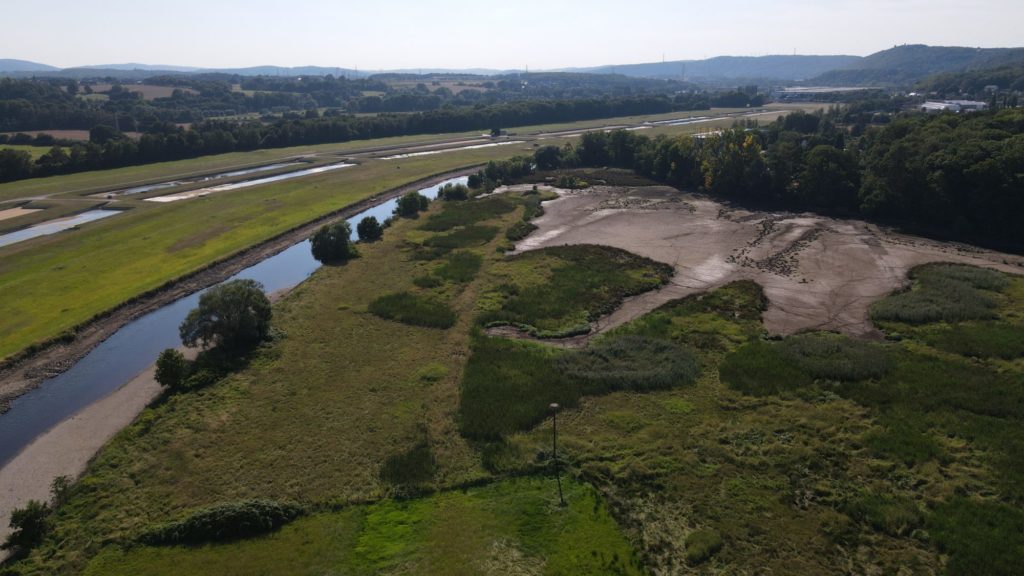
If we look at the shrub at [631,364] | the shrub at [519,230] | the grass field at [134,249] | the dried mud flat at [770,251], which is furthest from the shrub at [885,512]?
the grass field at [134,249]

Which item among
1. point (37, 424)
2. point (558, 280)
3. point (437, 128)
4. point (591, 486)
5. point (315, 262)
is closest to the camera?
point (591, 486)

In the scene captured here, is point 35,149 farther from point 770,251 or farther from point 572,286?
point 770,251

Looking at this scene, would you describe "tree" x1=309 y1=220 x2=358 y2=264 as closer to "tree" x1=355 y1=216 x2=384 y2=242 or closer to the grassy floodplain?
"tree" x1=355 y1=216 x2=384 y2=242

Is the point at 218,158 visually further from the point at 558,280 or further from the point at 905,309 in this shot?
the point at 905,309

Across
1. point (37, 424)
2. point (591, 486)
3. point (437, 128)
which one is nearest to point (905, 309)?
point (591, 486)

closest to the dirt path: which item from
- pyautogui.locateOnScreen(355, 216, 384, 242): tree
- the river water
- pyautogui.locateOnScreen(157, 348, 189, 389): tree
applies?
the river water

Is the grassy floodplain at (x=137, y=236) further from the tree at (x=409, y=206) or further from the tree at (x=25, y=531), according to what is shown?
the tree at (x=25, y=531)
